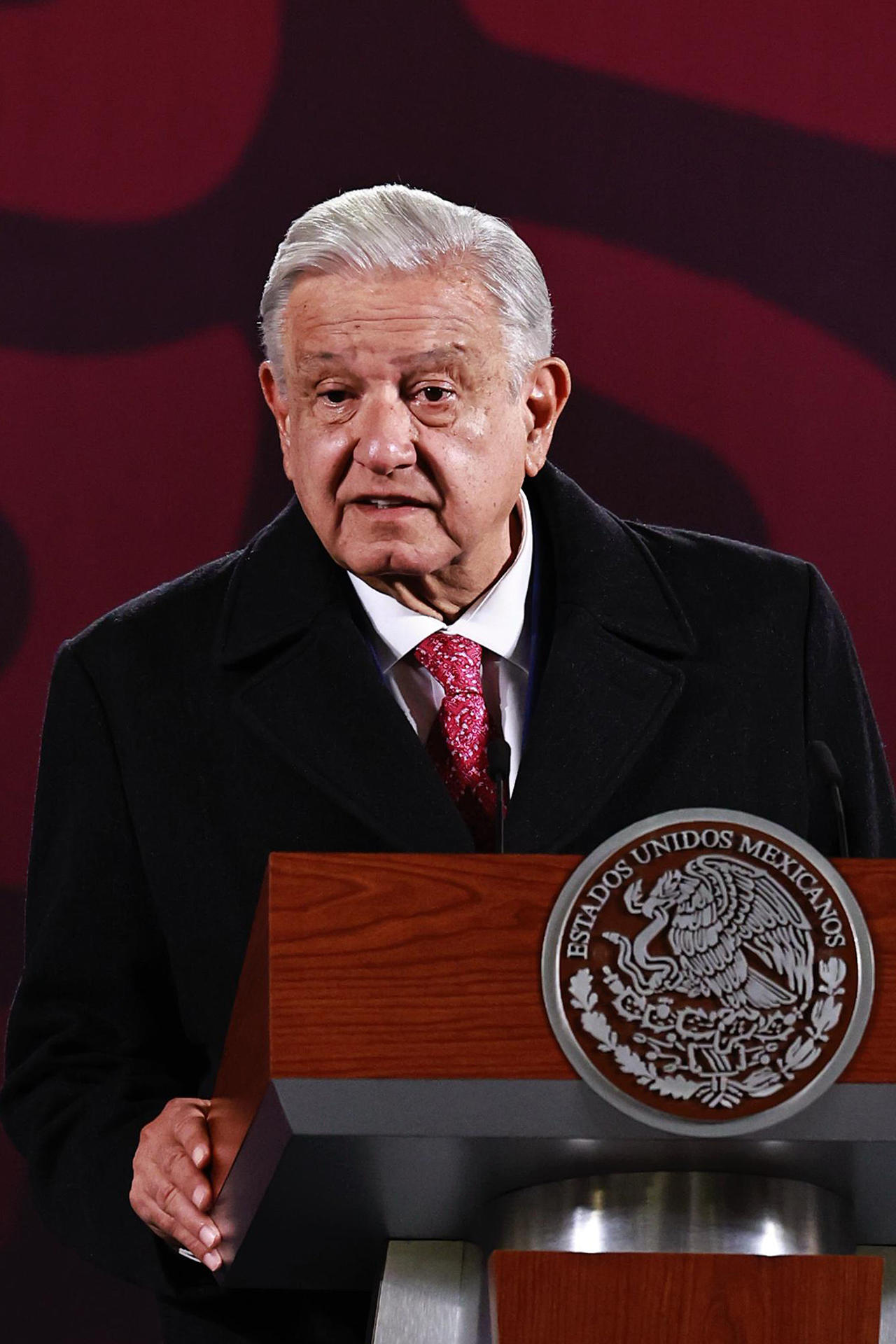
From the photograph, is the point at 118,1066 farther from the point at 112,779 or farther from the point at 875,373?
the point at 875,373

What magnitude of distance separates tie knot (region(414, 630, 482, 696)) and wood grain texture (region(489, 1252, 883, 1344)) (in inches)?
34.6

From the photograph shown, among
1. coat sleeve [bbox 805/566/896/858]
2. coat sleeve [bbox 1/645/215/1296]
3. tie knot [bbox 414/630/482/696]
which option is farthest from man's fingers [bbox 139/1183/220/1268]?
coat sleeve [bbox 805/566/896/858]

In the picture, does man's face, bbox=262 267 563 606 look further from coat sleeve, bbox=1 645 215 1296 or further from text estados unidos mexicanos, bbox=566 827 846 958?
text estados unidos mexicanos, bbox=566 827 846 958

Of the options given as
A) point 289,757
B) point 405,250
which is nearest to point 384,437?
point 405,250

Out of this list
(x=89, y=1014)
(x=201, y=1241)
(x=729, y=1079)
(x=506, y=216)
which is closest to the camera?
(x=729, y=1079)

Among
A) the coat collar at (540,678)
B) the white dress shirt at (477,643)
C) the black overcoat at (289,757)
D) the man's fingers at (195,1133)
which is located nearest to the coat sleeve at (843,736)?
the black overcoat at (289,757)

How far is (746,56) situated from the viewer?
2562 mm

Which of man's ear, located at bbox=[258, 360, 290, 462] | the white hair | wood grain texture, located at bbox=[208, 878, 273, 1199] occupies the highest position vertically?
the white hair

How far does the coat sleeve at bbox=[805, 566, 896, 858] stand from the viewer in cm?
191

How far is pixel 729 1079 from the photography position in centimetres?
103

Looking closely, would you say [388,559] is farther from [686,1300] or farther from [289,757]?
[686,1300]

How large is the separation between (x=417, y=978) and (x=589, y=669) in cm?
86

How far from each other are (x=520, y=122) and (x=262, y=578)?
2.90 feet

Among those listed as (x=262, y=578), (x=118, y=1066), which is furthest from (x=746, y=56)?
(x=118, y=1066)
